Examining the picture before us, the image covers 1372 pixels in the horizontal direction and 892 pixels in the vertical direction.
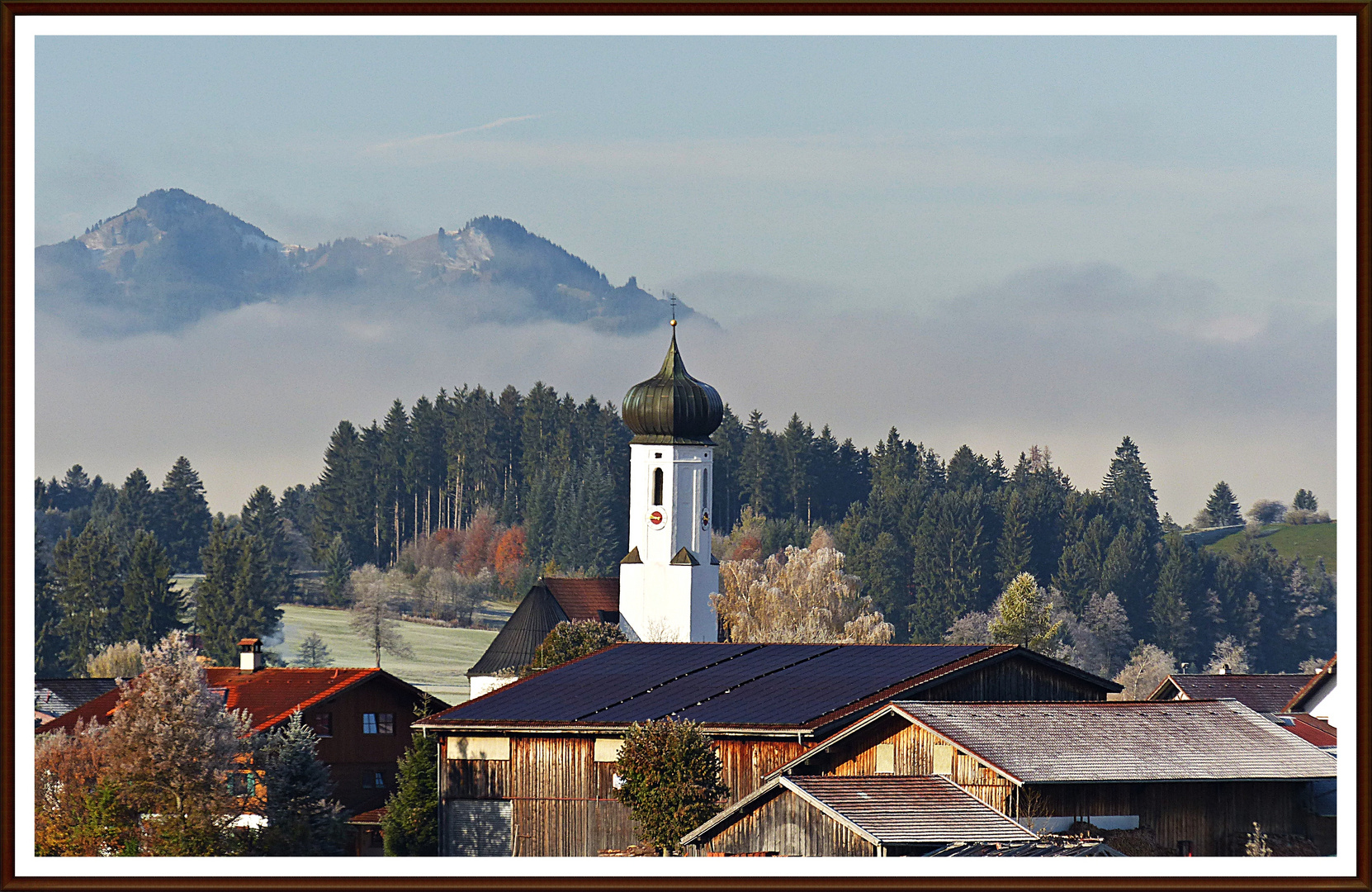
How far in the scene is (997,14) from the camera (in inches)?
715

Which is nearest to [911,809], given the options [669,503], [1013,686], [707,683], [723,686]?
[1013,686]

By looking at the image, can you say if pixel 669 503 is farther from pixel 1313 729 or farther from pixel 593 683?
pixel 1313 729

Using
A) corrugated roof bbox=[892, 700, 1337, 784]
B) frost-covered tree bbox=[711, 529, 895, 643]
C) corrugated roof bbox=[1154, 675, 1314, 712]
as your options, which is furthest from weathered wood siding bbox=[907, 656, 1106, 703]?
frost-covered tree bbox=[711, 529, 895, 643]

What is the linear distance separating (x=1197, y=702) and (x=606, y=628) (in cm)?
4374

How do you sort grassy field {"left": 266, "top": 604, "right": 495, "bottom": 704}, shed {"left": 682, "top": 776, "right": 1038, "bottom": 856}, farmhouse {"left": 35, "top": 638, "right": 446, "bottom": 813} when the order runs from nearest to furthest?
shed {"left": 682, "top": 776, "right": 1038, "bottom": 856} → farmhouse {"left": 35, "top": 638, "right": 446, "bottom": 813} → grassy field {"left": 266, "top": 604, "right": 495, "bottom": 704}

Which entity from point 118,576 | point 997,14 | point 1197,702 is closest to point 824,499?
point 118,576

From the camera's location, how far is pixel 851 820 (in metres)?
34.2

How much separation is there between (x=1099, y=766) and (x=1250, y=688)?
22715 mm

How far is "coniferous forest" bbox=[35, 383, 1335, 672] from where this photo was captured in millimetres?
129625

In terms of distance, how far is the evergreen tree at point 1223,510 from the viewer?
169 meters

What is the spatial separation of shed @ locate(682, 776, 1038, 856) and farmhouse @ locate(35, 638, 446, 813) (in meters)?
19.3

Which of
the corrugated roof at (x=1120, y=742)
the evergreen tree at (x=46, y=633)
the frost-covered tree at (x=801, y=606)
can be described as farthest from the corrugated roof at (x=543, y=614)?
the corrugated roof at (x=1120, y=742)

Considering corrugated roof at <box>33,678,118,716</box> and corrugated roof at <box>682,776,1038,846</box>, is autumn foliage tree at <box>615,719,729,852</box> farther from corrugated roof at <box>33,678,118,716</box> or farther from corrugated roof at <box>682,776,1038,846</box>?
corrugated roof at <box>33,678,118,716</box>
